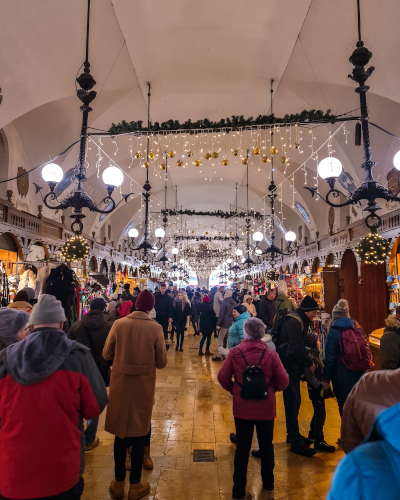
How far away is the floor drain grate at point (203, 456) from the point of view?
3.43m

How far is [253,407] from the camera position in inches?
106

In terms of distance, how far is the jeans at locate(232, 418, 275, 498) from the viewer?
8.83 ft

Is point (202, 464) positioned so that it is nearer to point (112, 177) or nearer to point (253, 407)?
point (253, 407)

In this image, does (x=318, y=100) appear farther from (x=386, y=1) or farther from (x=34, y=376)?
(x=34, y=376)

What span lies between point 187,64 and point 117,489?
862 cm

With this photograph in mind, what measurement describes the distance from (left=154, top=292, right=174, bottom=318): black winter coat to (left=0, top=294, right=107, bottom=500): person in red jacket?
6.72 meters

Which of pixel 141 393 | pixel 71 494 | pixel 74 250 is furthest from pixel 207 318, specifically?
pixel 71 494

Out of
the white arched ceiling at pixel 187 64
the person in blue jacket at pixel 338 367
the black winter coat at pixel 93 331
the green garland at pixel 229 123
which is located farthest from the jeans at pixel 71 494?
the white arched ceiling at pixel 187 64

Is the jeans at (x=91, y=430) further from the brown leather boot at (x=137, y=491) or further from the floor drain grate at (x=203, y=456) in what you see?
the floor drain grate at (x=203, y=456)

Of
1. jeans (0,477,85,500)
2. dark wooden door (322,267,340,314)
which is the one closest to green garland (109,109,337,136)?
jeans (0,477,85,500)

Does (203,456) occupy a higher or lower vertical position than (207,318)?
lower

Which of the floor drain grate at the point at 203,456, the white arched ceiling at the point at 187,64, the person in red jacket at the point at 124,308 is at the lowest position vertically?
the floor drain grate at the point at 203,456

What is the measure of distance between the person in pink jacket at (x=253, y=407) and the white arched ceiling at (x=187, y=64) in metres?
6.10

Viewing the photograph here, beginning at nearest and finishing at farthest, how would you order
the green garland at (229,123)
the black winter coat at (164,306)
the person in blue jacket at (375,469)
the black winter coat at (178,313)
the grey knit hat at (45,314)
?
the person in blue jacket at (375,469), the grey knit hat at (45,314), the green garland at (229,123), the black winter coat at (164,306), the black winter coat at (178,313)
